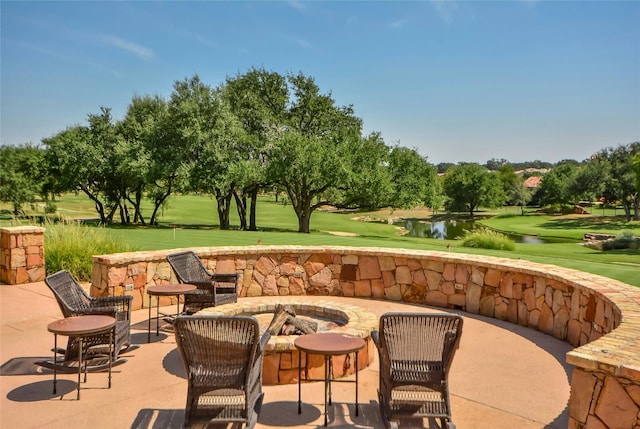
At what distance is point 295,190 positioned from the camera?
92.8ft

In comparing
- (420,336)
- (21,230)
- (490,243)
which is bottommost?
(490,243)

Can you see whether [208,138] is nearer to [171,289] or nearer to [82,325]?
[171,289]

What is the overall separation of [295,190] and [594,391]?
2576 cm

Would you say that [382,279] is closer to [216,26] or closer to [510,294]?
[510,294]

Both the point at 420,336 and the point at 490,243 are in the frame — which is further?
the point at 490,243

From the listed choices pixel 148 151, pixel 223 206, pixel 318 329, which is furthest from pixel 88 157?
pixel 318 329

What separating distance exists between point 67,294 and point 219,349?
9.25 feet

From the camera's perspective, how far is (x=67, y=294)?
17.4 feet

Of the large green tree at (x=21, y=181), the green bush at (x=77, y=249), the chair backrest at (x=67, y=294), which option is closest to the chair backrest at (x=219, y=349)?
the chair backrest at (x=67, y=294)

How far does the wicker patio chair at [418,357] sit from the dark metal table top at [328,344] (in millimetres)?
393

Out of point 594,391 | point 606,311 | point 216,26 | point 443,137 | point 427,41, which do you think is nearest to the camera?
point 594,391

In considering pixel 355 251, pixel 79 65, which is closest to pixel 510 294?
pixel 355 251

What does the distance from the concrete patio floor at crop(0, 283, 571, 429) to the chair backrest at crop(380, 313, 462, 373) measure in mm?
536

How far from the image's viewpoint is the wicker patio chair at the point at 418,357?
3.49 m
